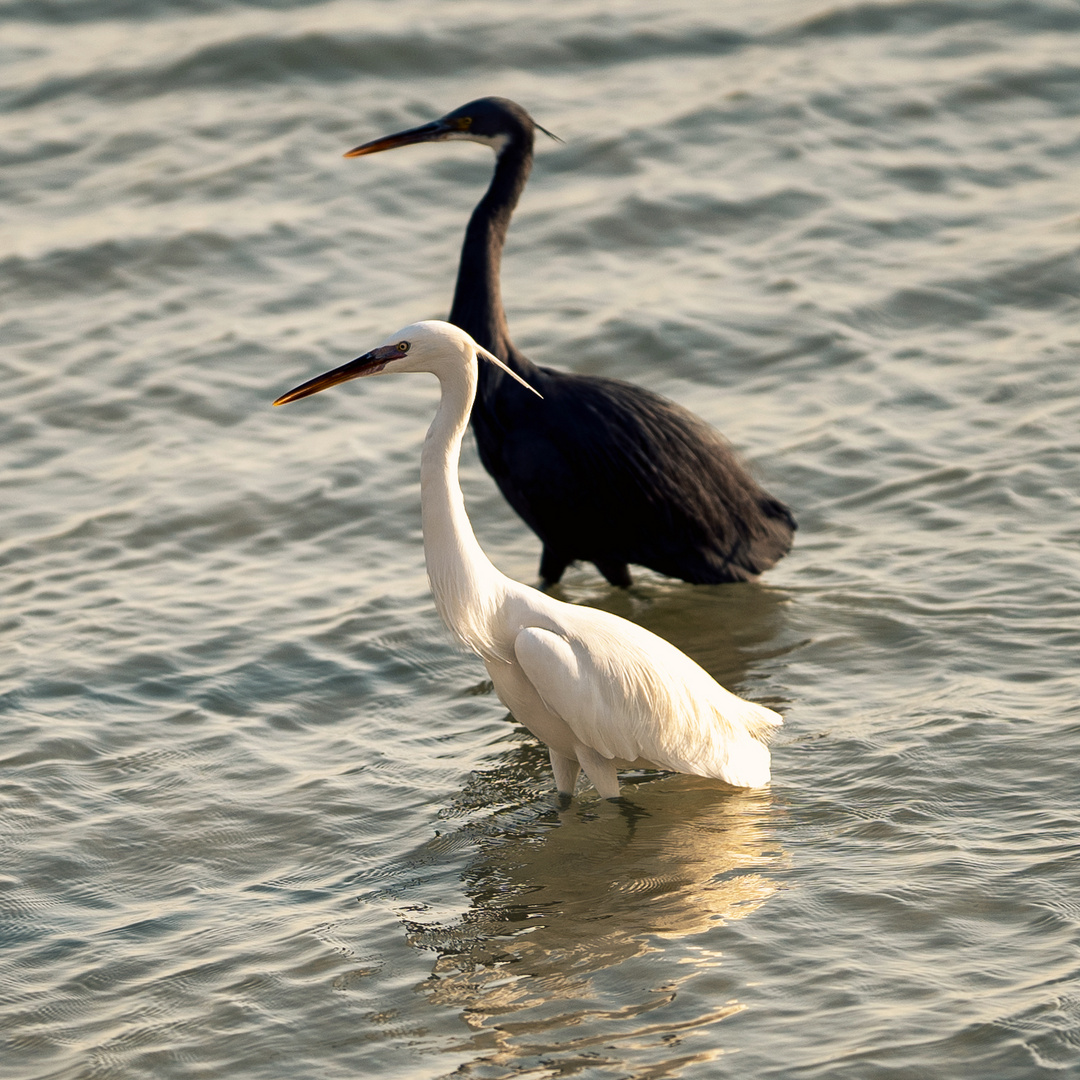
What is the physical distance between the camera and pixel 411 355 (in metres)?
5.48

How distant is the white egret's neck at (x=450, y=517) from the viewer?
5.54 metres

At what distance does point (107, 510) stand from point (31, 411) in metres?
1.32

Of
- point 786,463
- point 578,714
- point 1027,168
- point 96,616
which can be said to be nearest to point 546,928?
point 578,714

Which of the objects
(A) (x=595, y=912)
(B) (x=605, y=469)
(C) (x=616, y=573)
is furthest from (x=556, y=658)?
(C) (x=616, y=573)

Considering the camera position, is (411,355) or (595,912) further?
(411,355)

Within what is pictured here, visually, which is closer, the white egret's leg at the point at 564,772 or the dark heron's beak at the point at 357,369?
the dark heron's beak at the point at 357,369

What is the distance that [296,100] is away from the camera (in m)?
13.1

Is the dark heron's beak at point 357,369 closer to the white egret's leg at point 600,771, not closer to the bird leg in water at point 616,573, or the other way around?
the white egret's leg at point 600,771

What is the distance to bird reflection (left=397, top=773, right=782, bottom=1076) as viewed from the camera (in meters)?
4.71

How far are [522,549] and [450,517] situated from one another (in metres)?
2.76

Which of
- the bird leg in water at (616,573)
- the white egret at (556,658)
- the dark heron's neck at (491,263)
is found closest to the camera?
the white egret at (556,658)

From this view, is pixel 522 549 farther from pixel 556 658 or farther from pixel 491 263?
pixel 556 658

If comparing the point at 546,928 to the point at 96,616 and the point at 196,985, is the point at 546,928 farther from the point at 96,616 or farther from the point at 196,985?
the point at 96,616

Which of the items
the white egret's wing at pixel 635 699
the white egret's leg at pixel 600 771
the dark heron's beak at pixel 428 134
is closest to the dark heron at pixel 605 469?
the dark heron's beak at pixel 428 134
